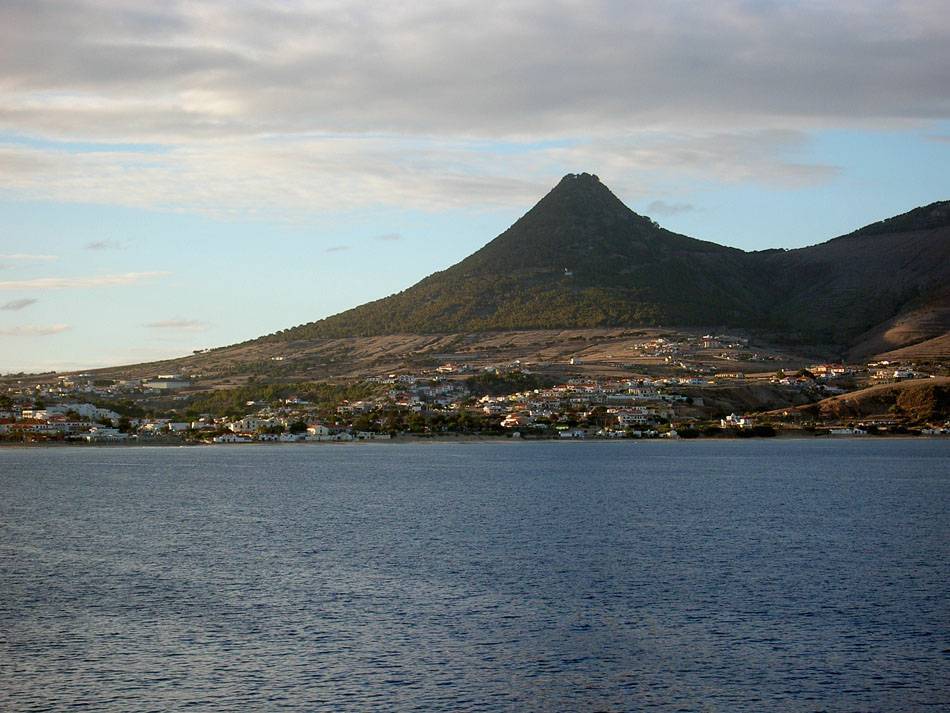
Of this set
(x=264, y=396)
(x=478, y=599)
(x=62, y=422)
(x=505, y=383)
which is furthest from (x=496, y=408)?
(x=478, y=599)

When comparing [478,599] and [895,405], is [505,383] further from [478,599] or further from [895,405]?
[478,599]

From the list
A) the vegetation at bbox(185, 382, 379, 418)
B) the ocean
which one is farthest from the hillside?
the ocean

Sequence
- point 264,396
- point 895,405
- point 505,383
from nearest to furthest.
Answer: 1. point 895,405
2. point 505,383
3. point 264,396

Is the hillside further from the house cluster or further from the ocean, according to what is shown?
the house cluster

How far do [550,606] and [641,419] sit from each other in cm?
10919

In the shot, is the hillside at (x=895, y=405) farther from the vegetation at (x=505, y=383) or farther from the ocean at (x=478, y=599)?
the ocean at (x=478, y=599)

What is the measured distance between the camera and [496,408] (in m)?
154

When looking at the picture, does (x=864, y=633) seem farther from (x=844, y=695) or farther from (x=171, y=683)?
(x=171, y=683)

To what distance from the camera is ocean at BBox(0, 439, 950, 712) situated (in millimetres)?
28719

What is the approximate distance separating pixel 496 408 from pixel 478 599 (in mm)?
114380

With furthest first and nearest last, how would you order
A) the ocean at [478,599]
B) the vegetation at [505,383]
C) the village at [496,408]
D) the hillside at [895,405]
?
1. the vegetation at [505,383]
2. the hillside at [895,405]
3. the village at [496,408]
4. the ocean at [478,599]

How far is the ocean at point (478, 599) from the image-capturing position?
28.7 metres

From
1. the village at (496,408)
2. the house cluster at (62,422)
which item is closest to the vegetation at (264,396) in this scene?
the village at (496,408)

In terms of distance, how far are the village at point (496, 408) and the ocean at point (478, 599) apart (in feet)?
212
